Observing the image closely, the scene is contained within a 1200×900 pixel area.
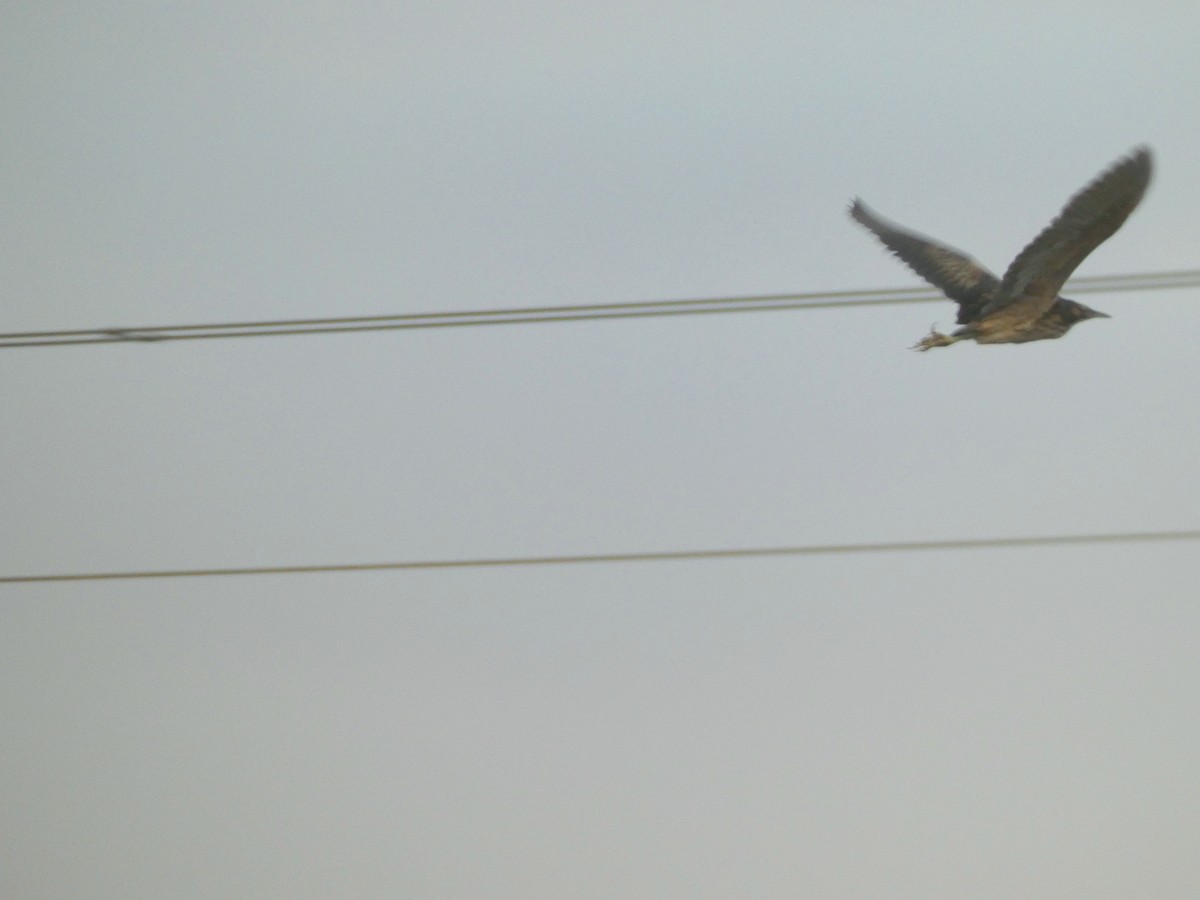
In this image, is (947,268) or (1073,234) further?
(947,268)

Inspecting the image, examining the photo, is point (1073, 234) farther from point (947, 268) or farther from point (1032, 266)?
point (947, 268)

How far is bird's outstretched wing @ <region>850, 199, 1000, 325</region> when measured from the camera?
1.50 m

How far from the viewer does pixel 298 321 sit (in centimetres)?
211

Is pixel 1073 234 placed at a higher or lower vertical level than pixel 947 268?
lower

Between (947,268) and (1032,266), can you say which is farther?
(947,268)

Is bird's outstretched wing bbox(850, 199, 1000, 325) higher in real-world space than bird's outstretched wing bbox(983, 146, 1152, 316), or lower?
higher

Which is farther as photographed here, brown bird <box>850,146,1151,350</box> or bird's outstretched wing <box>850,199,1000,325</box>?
bird's outstretched wing <box>850,199,1000,325</box>

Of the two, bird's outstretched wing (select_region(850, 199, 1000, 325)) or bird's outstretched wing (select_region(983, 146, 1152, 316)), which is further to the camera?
bird's outstretched wing (select_region(850, 199, 1000, 325))

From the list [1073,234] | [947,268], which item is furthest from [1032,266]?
[947,268]

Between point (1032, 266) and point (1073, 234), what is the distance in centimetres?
6

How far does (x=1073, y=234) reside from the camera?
1.34 m

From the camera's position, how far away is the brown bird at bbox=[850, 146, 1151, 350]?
4.28 ft

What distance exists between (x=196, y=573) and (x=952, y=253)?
1408 millimetres

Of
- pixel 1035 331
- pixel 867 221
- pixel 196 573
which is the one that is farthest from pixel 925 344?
pixel 196 573
